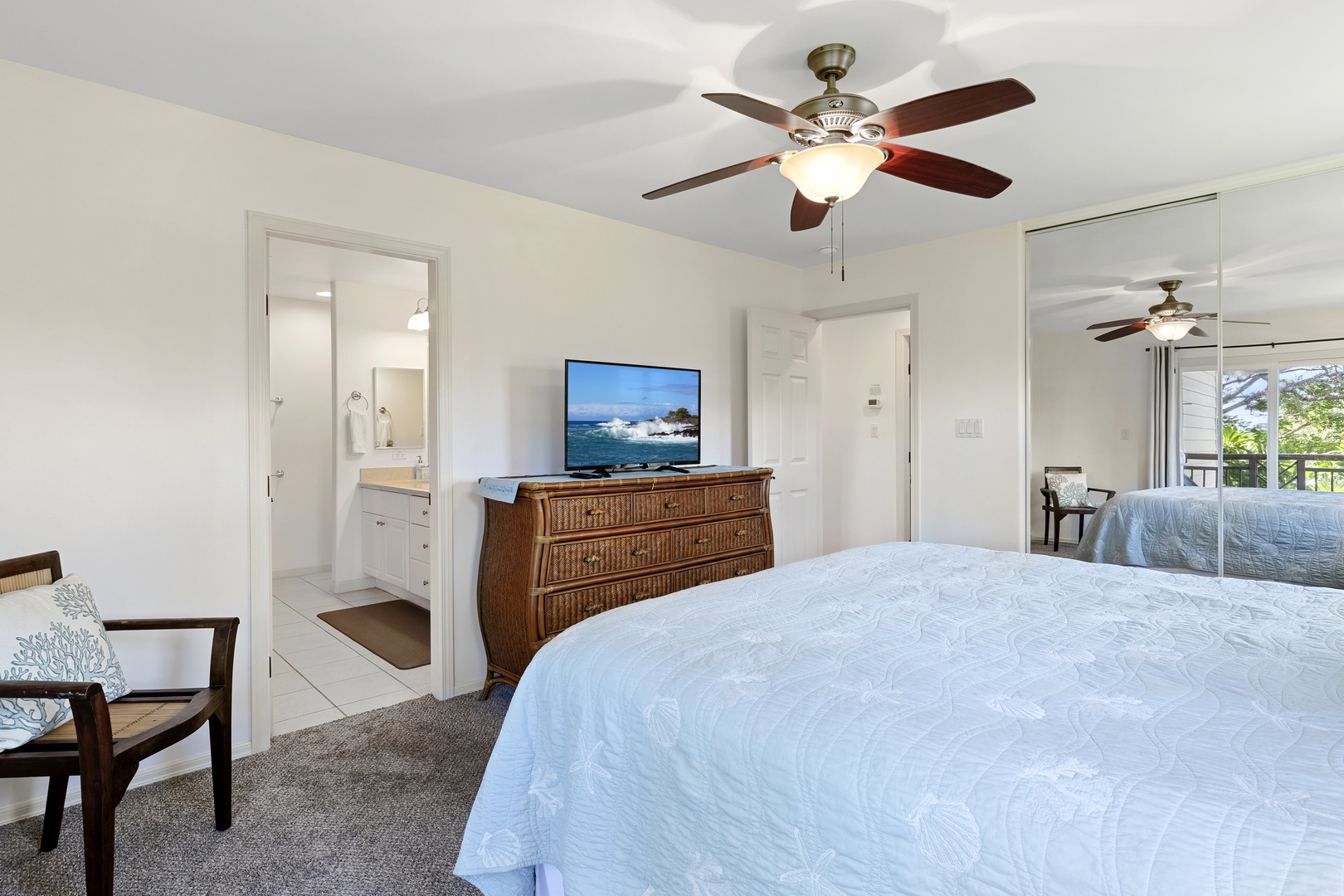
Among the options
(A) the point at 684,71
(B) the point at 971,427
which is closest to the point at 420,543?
(A) the point at 684,71

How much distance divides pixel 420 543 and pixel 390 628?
57 cm

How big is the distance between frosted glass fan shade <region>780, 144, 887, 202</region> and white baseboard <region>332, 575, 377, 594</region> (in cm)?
468

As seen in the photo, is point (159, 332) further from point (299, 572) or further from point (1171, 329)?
point (1171, 329)

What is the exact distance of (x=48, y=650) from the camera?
1.82 meters

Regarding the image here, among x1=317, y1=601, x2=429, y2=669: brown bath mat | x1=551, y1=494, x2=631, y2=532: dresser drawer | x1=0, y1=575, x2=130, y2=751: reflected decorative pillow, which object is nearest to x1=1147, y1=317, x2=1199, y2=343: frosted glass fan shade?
x1=551, y1=494, x2=631, y2=532: dresser drawer

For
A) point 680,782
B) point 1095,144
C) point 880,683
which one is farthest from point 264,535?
point 1095,144

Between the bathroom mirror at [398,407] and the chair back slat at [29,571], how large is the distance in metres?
3.47

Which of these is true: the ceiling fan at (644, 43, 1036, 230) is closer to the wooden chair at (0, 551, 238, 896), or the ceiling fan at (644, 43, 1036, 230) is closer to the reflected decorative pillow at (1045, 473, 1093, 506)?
the reflected decorative pillow at (1045, 473, 1093, 506)

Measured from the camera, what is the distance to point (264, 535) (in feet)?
8.97

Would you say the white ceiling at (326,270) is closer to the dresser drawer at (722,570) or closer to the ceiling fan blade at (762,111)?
the dresser drawer at (722,570)

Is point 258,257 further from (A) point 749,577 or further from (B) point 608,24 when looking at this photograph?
(A) point 749,577

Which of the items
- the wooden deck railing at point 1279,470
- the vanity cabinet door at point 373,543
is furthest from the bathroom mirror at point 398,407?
the wooden deck railing at point 1279,470

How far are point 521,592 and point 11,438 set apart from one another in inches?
70.7

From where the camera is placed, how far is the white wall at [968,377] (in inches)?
152
